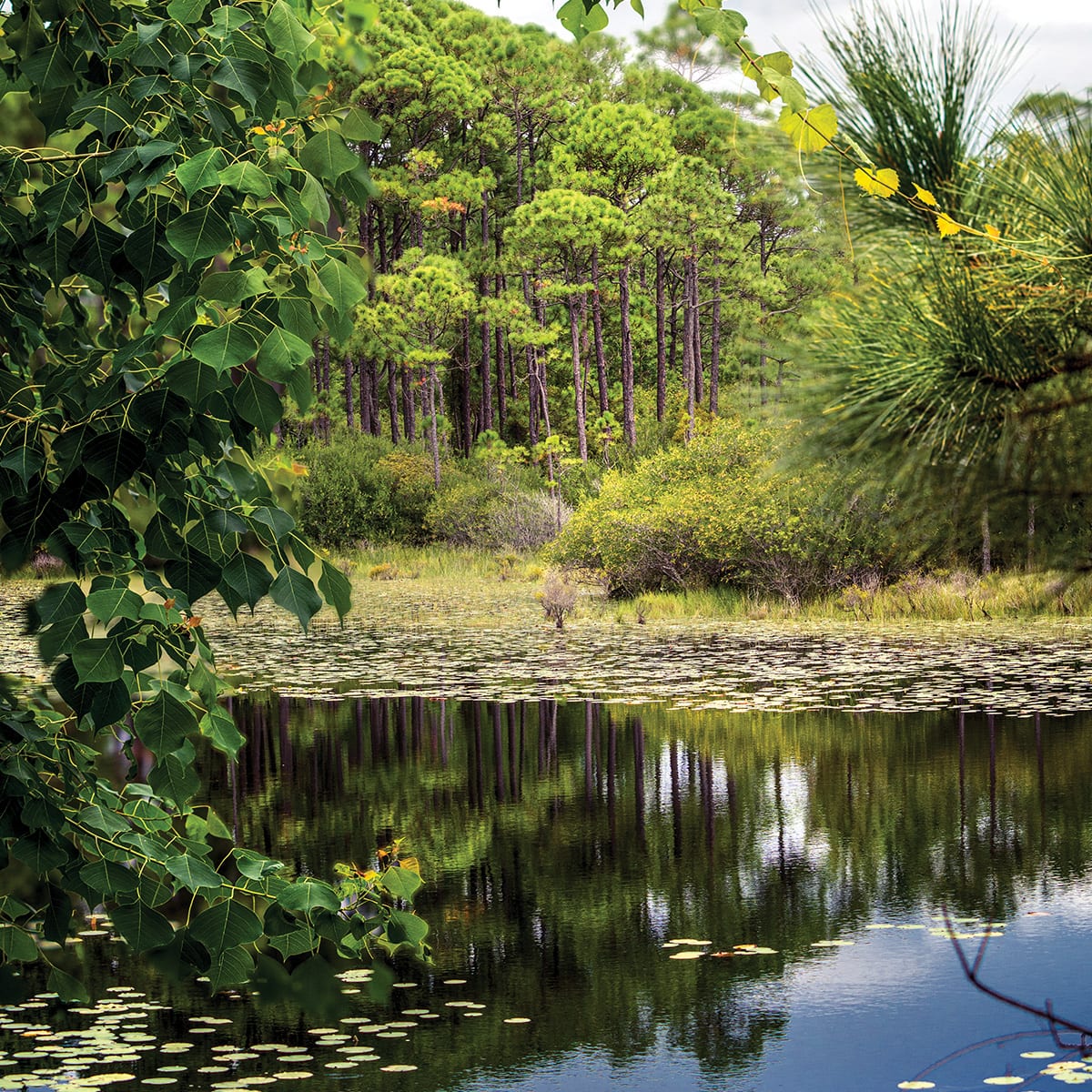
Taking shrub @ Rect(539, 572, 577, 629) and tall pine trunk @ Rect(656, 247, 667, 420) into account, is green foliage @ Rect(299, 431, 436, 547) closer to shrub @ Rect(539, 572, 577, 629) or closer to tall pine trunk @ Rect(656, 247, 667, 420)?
tall pine trunk @ Rect(656, 247, 667, 420)

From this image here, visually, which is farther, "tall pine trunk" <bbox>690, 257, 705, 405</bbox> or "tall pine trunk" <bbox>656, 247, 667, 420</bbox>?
"tall pine trunk" <bbox>690, 257, 705, 405</bbox>

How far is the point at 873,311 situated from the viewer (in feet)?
14.5

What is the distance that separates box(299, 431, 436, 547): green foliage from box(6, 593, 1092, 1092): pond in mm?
21070

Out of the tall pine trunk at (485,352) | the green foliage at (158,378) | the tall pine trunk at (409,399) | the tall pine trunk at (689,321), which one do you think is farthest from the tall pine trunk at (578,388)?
the green foliage at (158,378)

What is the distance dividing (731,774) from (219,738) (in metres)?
7.81

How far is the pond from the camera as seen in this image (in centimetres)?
492

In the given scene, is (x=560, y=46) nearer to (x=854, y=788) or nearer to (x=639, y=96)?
(x=639, y=96)

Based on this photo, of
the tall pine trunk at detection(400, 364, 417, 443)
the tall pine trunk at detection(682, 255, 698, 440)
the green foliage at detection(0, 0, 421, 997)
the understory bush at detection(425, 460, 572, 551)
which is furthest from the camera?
the tall pine trunk at detection(400, 364, 417, 443)

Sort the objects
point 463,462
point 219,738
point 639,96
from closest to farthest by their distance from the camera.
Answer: point 219,738 → point 463,462 → point 639,96

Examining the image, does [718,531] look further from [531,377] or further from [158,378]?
[531,377]

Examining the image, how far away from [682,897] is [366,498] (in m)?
29.4

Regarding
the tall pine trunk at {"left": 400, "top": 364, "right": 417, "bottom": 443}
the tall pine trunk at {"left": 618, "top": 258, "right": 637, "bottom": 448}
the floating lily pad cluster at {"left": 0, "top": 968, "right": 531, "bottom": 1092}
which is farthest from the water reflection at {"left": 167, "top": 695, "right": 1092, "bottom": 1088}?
the tall pine trunk at {"left": 400, "top": 364, "right": 417, "bottom": 443}

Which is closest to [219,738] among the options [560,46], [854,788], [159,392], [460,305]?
[159,392]

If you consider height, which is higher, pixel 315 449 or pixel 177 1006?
pixel 315 449
